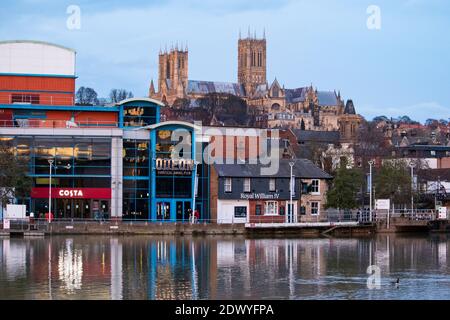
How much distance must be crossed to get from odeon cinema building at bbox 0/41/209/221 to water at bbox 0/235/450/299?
37.8 ft

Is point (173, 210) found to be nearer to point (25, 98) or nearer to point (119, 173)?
point (119, 173)

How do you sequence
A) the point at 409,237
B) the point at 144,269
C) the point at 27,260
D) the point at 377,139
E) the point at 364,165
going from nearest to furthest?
the point at 144,269
the point at 27,260
the point at 409,237
the point at 364,165
the point at 377,139

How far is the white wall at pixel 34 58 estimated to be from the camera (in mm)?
99312

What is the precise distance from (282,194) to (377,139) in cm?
9939

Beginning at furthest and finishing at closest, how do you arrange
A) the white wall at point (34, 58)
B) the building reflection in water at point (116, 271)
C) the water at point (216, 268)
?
the white wall at point (34, 58) → the water at point (216, 268) → the building reflection in water at point (116, 271)

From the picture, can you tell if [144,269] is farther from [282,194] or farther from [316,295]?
[282,194]

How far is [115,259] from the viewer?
5934 centimetres

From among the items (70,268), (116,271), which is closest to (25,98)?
(70,268)

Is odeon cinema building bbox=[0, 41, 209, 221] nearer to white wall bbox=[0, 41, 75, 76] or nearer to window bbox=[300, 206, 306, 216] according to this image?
white wall bbox=[0, 41, 75, 76]

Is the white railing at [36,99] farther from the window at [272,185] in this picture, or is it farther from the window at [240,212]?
the window at [272,185]

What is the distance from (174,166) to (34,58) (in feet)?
63.5

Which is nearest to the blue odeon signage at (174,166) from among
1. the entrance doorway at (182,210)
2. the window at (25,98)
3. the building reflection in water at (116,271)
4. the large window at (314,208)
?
the entrance doorway at (182,210)

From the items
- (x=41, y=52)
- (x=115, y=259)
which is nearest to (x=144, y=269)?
(x=115, y=259)

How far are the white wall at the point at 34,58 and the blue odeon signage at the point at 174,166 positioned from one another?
16.4 metres
